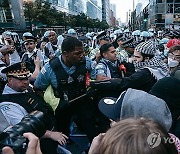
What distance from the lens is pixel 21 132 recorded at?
1671 millimetres

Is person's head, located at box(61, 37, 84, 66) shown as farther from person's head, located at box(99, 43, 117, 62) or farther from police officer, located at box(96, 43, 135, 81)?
person's head, located at box(99, 43, 117, 62)

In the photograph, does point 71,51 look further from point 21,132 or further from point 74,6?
point 74,6

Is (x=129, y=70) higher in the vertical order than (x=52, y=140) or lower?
higher

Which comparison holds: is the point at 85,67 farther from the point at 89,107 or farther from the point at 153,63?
the point at 153,63

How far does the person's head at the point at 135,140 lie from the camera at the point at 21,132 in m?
0.41

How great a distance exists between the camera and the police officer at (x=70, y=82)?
3.80 metres

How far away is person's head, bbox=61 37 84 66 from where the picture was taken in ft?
12.4

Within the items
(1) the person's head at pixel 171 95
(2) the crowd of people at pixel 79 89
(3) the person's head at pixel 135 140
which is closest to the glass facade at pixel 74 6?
(2) the crowd of people at pixel 79 89

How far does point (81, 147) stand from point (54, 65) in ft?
4.72

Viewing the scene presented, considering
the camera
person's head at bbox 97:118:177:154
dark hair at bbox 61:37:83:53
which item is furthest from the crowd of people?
person's head at bbox 97:118:177:154

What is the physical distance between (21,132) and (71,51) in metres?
2.21

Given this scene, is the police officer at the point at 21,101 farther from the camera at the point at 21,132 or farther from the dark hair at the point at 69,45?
the camera at the point at 21,132

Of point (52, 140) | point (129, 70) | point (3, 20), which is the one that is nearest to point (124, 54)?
point (129, 70)

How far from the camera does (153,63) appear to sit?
11.9 ft
